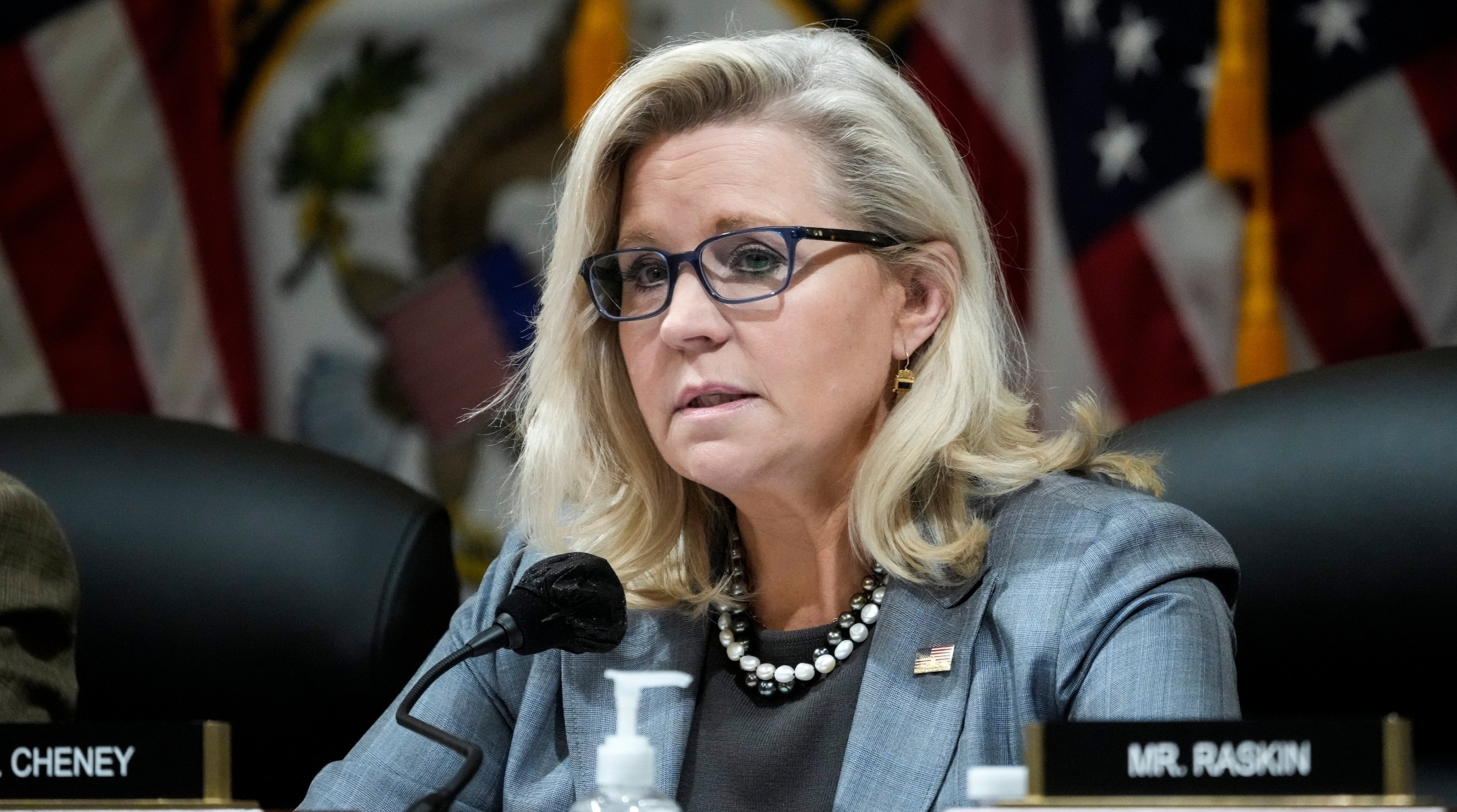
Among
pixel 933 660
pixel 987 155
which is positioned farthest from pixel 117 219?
pixel 933 660

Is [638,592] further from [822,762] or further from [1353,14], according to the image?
[1353,14]

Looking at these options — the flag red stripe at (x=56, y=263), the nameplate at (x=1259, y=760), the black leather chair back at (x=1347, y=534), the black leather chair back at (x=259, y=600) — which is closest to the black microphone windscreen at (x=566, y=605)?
the nameplate at (x=1259, y=760)

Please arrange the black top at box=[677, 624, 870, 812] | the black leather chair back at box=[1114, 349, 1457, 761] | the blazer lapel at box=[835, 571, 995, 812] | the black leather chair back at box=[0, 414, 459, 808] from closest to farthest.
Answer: the blazer lapel at box=[835, 571, 995, 812], the black top at box=[677, 624, 870, 812], the black leather chair back at box=[1114, 349, 1457, 761], the black leather chair back at box=[0, 414, 459, 808]

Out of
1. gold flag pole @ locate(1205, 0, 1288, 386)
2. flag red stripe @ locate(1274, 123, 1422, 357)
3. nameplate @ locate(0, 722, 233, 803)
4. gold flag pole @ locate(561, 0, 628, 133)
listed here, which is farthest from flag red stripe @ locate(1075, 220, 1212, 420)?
nameplate @ locate(0, 722, 233, 803)

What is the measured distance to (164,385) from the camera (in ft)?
11.8

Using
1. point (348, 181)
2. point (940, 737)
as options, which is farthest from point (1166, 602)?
point (348, 181)

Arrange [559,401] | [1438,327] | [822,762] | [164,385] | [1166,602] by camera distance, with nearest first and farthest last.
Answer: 1. [1166,602]
2. [822,762]
3. [559,401]
4. [1438,327]
5. [164,385]

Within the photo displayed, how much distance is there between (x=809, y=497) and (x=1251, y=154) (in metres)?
1.57

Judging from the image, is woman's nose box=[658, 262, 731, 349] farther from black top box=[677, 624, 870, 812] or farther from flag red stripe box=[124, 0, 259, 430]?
flag red stripe box=[124, 0, 259, 430]

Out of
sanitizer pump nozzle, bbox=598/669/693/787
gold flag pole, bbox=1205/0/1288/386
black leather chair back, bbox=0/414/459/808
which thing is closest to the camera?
sanitizer pump nozzle, bbox=598/669/693/787

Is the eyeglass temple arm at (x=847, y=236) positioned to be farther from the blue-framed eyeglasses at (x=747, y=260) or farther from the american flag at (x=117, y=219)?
the american flag at (x=117, y=219)

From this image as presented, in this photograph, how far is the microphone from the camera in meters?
1.52

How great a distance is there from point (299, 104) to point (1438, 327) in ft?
8.16

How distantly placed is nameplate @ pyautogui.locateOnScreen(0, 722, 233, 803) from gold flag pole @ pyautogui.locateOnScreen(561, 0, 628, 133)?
2176 mm
